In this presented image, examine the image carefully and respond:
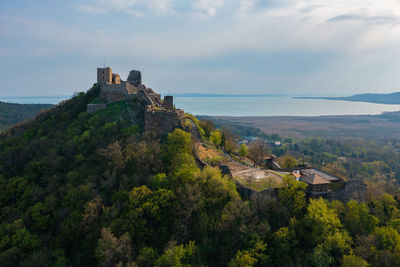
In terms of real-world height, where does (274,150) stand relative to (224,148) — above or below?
below

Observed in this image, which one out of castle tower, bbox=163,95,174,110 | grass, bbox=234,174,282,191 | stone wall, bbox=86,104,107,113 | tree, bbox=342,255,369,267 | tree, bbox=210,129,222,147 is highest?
castle tower, bbox=163,95,174,110

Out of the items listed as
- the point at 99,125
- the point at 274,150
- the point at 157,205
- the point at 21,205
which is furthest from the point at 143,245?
the point at 274,150

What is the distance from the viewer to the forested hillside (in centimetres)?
1950

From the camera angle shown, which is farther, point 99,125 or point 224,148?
point 224,148

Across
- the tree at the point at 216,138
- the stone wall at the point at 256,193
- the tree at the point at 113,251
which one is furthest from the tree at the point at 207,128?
the tree at the point at 113,251

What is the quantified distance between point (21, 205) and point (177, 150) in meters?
18.4

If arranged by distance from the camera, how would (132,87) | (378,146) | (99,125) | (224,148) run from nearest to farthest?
(99,125)
(224,148)
(132,87)
(378,146)

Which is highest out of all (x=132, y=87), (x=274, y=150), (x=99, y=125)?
(x=132, y=87)

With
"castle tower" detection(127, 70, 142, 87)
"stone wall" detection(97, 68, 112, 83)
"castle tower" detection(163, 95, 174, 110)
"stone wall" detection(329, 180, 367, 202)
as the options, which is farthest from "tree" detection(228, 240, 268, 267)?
"stone wall" detection(97, 68, 112, 83)

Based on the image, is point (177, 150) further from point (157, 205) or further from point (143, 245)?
point (143, 245)

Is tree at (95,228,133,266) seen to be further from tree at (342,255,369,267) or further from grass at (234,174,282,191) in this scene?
tree at (342,255,369,267)

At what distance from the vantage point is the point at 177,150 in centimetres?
2969

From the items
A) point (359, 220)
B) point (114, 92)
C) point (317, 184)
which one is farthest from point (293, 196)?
point (114, 92)

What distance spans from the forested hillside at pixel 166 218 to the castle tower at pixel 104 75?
1573cm
